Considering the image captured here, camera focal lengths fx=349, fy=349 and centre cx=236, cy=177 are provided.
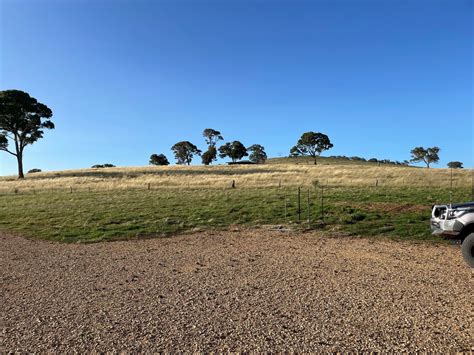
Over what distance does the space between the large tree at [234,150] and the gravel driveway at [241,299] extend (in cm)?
7991

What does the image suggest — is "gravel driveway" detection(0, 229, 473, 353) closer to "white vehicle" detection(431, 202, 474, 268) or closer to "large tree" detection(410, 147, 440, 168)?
"white vehicle" detection(431, 202, 474, 268)

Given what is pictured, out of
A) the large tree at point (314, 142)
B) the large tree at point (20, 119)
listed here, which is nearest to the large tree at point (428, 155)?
the large tree at point (314, 142)

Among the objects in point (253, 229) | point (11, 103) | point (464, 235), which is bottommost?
point (253, 229)

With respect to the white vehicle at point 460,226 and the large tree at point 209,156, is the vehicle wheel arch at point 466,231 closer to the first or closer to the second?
the white vehicle at point 460,226

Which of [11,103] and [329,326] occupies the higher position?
[11,103]

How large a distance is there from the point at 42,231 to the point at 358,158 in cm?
10242

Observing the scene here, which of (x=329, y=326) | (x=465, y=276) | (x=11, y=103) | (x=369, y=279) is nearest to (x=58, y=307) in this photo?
(x=329, y=326)

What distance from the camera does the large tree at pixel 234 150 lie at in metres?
90.1

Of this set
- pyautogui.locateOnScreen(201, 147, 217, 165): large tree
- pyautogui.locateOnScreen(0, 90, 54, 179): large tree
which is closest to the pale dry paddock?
pyautogui.locateOnScreen(0, 90, 54, 179): large tree

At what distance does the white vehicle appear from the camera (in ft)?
26.2

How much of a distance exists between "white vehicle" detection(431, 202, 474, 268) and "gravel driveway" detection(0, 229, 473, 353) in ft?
1.54

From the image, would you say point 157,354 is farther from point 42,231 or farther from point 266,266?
point 42,231

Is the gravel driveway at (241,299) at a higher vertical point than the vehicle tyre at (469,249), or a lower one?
lower

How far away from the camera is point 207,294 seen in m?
6.42
